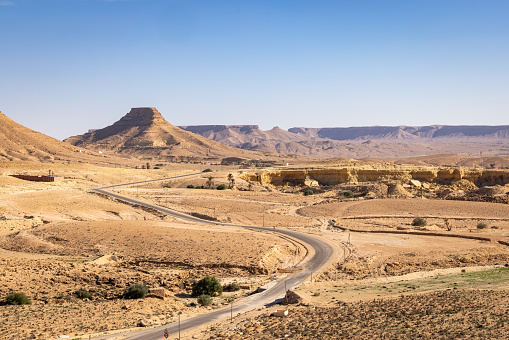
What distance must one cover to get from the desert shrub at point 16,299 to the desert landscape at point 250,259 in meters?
0.47

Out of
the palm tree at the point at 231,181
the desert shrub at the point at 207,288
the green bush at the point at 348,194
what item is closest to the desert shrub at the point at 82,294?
the desert shrub at the point at 207,288

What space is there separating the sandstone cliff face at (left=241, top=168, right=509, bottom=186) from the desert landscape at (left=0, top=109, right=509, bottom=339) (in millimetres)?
9579

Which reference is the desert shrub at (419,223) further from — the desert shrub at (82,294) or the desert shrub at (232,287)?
the desert shrub at (82,294)

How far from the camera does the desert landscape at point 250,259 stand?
1877 cm

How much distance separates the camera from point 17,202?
162ft

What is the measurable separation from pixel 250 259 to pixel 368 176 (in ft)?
183

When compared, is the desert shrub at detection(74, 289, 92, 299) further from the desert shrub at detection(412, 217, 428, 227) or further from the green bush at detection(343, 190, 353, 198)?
the green bush at detection(343, 190, 353, 198)

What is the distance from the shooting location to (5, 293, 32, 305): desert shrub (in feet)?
75.9

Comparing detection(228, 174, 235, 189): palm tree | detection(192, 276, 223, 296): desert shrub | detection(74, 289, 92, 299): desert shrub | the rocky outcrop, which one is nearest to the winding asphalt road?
Answer: detection(192, 276, 223, 296): desert shrub

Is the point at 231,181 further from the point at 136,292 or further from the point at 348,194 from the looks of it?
the point at 136,292

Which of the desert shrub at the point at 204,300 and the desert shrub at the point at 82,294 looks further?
the desert shrub at the point at 82,294

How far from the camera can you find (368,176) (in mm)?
84062

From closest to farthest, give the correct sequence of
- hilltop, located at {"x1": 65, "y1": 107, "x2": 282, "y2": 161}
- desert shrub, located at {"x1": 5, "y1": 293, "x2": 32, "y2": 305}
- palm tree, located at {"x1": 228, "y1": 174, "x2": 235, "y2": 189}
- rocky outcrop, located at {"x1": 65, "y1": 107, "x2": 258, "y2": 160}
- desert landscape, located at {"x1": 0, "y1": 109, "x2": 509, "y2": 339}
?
desert landscape, located at {"x1": 0, "y1": 109, "x2": 509, "y2": 339}, desert shrub, located at {"x1": 5, "y1": 293, "x2": 32, "y2": 305}, palm tree, located at {"x1": 228, "y1": 174, "x2": 235, "y2": 189}, hilltop, located at {"x1": 65, "y1": 107, "x2": 282, "y2": 161}, rocky outcrop, located at {"x1": 65, "y1": 107, "x2": 258, "y2": 160}

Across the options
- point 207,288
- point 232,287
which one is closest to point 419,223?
point 232,287
